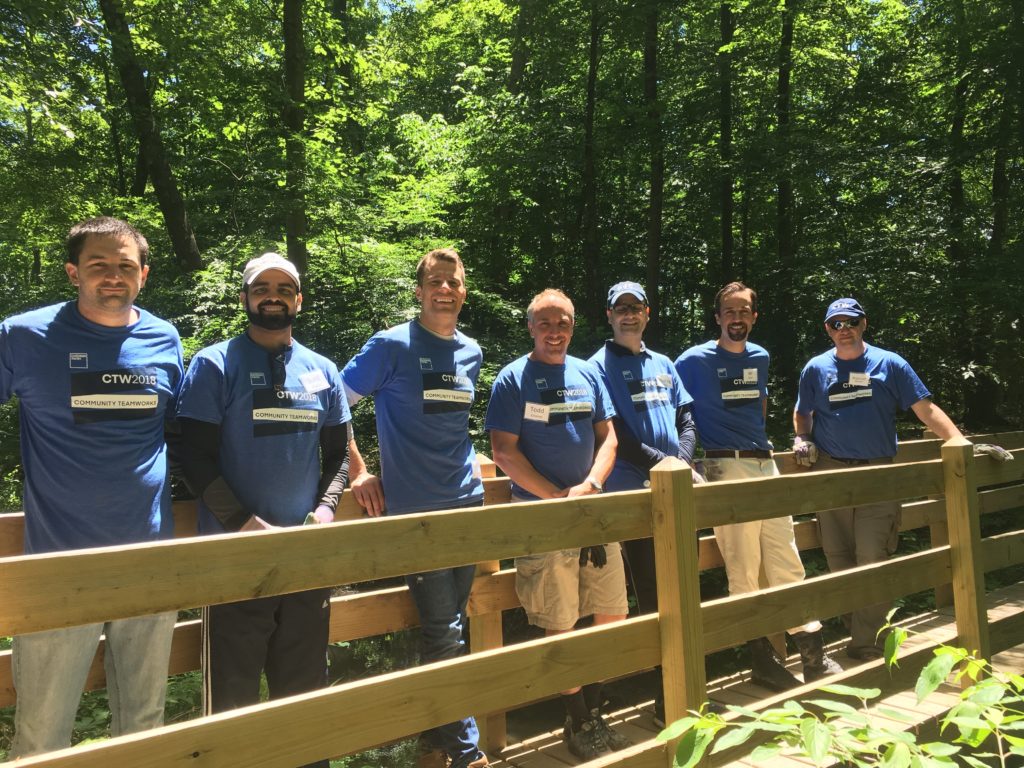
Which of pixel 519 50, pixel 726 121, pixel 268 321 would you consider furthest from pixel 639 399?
pixel 519 50

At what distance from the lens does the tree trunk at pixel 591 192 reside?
13.6m

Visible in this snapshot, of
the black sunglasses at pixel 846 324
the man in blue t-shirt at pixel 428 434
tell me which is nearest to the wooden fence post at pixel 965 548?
the black sunglasses at pixel 846 324

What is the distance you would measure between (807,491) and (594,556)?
955mm

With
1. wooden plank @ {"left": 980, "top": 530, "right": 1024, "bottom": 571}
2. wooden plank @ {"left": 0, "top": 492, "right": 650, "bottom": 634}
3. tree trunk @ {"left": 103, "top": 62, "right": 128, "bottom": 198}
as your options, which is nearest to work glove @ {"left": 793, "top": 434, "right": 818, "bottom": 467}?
wooden plank @ {"left": 980, "top": 530, "right": 1024, "bottom": 571}

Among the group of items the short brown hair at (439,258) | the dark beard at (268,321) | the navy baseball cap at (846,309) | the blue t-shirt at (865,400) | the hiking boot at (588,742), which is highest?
the short brown hair at (439,258)

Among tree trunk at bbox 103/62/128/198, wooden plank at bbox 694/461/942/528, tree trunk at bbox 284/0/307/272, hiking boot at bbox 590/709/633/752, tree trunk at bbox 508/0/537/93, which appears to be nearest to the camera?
wooden plank at bbox 694/461/942/528

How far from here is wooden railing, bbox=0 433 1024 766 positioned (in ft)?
4.95

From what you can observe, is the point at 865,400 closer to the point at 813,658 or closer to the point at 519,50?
the point at 813,658

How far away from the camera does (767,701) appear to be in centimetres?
276

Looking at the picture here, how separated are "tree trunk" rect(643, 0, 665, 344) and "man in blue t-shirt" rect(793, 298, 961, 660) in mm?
8614

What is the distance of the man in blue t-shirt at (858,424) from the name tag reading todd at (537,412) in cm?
199

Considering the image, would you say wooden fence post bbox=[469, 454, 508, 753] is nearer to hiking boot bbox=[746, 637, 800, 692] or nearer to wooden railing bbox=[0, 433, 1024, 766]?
wooden railing bbox=[0, 433, 1024, 766]

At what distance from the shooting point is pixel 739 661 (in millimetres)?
8852

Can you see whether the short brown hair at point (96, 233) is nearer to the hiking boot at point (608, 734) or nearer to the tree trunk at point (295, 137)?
the hiking boot at point (608, 734)
